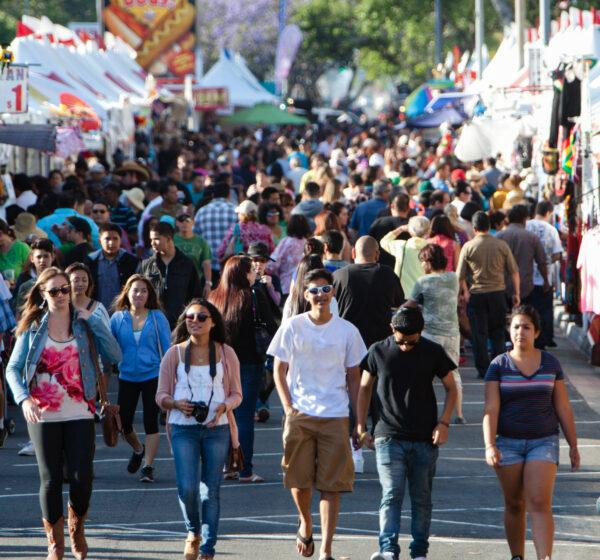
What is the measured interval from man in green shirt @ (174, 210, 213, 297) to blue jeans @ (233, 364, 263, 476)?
12.4 feet

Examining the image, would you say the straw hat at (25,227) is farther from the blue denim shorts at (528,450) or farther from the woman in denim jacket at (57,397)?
the blue denim shorts at (528,450)

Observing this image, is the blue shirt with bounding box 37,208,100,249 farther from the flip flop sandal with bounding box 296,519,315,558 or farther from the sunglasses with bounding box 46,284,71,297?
the flip flop sandal with bounding box 296,519,315,558

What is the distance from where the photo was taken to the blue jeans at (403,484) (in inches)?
323

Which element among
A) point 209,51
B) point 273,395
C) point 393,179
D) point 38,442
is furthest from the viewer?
point 209,51

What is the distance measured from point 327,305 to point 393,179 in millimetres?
14808

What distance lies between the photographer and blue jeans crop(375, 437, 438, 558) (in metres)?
8.20

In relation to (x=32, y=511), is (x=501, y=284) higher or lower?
higher

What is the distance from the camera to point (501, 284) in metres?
14.7

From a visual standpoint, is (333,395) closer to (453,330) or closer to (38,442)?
(38,442)

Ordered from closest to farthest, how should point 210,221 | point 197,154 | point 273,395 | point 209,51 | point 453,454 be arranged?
point 453,454 < point 273,395 < point 210,221 < point 197,154 < point 209,51

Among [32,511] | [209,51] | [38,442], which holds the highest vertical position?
[209,51]

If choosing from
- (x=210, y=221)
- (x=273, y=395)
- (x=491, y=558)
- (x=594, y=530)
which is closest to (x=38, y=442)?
(x=491, y=558)

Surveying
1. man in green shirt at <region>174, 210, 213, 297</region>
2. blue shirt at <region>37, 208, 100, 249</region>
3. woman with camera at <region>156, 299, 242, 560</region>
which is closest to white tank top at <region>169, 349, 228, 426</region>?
woman with camera at <region>156, 299, 242, 560</region>

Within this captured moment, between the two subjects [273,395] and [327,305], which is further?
[273,395]
